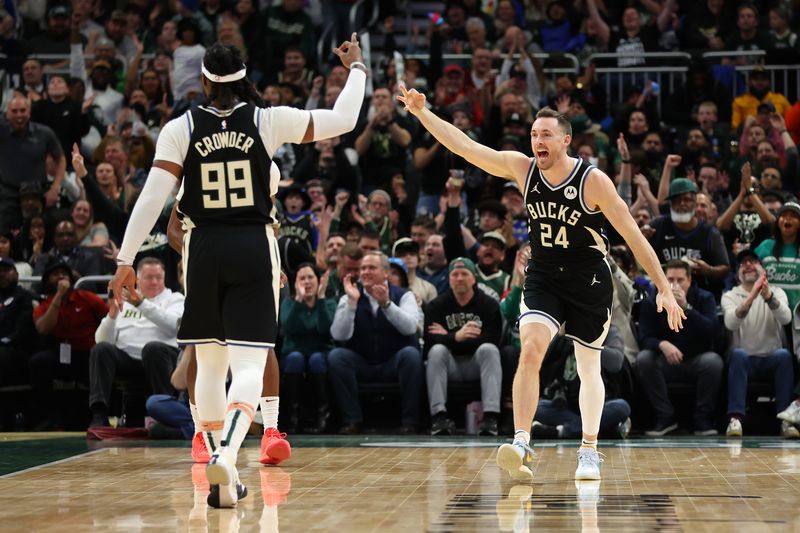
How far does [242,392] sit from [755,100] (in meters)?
11.4

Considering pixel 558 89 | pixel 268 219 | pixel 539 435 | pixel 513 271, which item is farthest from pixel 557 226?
pixel 558 89

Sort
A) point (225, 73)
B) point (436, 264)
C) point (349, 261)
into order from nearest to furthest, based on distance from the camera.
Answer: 1. point (225, 73)
2. point (349, 261)
3. point (436, 264)

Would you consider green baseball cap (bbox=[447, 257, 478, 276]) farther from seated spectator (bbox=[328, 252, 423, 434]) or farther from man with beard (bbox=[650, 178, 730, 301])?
man with beard (bbox=[650, 178, 730, 301])

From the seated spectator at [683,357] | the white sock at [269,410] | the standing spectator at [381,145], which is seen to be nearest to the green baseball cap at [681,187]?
the seated spectator at [683,357]

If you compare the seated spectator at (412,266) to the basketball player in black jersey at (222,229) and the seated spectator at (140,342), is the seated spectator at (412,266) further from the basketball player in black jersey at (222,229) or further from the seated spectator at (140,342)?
the basketball player in black jersey at (222,229)

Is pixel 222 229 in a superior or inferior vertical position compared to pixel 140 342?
superior

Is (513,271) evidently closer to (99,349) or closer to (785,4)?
(99,349)

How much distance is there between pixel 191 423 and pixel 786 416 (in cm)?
507

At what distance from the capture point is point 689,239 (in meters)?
12.3

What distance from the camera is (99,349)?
1170cm

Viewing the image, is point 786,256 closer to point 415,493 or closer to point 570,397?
point 570,397

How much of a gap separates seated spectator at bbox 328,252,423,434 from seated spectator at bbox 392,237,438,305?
65 cm

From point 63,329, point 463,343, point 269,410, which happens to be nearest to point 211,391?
point 269,410

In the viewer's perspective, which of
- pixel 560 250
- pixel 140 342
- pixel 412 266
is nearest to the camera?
pixel 560 250
